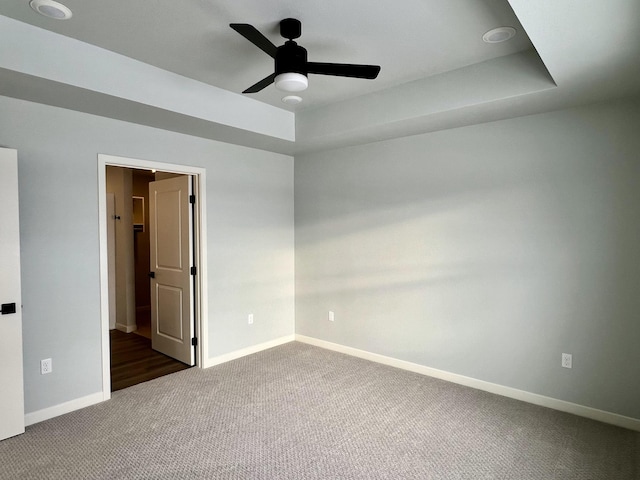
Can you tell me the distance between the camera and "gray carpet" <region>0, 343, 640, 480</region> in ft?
7.74

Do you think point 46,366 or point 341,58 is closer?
point 341,58

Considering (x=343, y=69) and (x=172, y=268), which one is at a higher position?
(x=343, y=69)

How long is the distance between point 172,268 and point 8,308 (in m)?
1.78

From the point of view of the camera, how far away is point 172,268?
434 centimetres

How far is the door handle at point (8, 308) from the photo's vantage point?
8.58 ft

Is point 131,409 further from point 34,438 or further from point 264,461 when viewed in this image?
point 264,461

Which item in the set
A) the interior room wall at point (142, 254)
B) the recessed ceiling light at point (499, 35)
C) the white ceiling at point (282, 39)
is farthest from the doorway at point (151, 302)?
the recessed ceiling light at point (499, 35)

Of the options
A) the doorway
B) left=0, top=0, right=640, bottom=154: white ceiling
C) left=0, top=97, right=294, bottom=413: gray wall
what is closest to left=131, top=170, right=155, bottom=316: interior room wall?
the doorway

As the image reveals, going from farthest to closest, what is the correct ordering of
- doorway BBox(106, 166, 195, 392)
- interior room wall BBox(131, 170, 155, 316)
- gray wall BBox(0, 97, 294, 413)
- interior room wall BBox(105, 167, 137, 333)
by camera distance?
interior room wall BBox(131, 170, 155, 316) < interior room wall BBox(105, 167, 137, 333) < doorway BBox(106, 166, 195, 392) < gray wall BBox(0, 97, 294, 413)

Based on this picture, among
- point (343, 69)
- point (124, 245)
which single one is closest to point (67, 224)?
point (343, 69)

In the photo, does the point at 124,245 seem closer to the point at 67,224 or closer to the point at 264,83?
the point at 67,224

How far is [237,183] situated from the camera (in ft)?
14.3

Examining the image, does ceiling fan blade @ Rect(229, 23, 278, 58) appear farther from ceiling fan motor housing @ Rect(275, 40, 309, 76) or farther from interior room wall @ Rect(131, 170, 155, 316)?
interior room wall @ Rect(131, 170, 155, 316)

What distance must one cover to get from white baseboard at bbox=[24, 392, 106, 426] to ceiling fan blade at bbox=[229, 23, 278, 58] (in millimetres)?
3039
